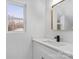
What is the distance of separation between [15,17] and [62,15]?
1.32 meters

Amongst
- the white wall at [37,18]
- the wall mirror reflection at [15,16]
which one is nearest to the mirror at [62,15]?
the white wall at [37,18]

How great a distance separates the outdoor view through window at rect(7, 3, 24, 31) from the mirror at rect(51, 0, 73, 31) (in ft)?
2.93

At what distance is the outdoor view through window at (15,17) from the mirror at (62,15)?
89 centimetres

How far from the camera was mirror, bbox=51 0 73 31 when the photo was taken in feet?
6.73

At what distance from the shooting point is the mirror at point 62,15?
2053 mm

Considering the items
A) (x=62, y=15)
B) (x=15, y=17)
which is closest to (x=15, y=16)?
(x=15, y=17)

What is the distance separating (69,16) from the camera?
2082 mm

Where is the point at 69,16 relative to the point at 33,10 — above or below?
below

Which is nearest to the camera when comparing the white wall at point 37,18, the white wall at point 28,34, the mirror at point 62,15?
the mirror at point 62,15

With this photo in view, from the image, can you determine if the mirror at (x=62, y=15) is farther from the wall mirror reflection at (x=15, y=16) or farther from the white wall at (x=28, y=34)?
the wall mirror reflection at (x=15, y=16)

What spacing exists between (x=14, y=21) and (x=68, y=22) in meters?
1.51
